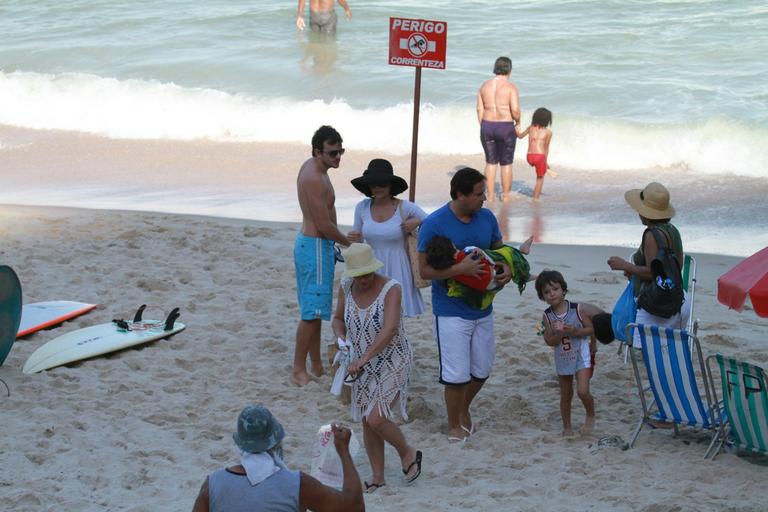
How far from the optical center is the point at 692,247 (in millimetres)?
11297

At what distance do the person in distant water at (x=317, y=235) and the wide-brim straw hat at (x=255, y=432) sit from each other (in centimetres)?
298

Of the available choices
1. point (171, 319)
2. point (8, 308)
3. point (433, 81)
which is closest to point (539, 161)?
point (171, 319)

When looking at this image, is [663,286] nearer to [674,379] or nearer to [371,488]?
[674,379]

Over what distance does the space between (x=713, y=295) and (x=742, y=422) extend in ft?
12.1

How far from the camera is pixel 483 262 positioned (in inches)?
238

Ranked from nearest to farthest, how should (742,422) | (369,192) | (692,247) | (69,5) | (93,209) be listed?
(742,422) < (369,192) < (692,247) < (93,209) < (69,5)

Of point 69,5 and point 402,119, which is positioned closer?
point 402,119

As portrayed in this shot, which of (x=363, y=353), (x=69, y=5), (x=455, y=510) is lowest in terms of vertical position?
(x=455, y=510)

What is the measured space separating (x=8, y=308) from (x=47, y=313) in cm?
127

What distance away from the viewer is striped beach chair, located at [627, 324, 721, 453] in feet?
19.7

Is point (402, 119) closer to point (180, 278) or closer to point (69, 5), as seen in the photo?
point (180, 278)

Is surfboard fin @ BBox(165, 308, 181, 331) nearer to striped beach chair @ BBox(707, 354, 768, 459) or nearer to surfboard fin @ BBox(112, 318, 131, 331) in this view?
surfboard fin @ BBox(112, 318, 131, 331)

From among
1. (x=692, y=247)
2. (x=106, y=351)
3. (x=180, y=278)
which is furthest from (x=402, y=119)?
(x=106, y=351)

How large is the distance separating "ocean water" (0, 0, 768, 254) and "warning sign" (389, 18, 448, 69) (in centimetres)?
394
